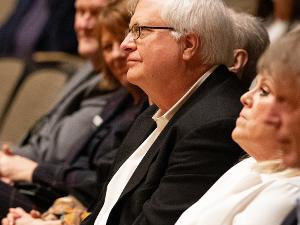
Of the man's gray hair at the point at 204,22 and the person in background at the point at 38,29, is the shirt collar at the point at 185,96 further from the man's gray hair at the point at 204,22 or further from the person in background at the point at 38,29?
the person in background at the point at 38,29

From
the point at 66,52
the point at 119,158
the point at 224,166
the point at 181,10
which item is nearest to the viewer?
the point at 224,166

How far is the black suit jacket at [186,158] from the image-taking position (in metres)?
2.09

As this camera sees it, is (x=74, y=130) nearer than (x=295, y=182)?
No

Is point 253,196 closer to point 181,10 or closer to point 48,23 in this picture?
point 181,10

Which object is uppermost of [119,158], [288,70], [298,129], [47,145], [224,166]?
[288,70]

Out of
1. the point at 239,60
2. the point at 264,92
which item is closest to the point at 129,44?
the point at 239,60

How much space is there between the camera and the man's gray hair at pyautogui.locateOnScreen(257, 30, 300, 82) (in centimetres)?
173

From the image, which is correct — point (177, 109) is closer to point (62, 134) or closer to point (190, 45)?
point (190, 45)

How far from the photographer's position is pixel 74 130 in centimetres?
349

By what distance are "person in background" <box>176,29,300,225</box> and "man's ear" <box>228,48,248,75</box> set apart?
585mm

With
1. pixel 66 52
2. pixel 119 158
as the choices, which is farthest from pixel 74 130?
pixel 66 52

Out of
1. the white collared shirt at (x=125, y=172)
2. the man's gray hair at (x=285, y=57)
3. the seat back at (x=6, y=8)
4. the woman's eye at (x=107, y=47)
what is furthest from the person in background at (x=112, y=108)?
the seat back at (x=6, y=8)

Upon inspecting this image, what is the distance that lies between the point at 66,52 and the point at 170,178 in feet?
8.71

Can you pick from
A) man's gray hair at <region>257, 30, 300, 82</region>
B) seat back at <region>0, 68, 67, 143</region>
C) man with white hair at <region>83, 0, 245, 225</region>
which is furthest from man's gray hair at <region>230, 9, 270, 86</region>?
seat back at <region>0, 68, 67, 143</region>
